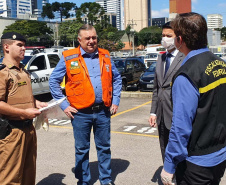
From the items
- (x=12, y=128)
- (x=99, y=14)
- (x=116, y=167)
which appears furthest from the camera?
(x=99, y=14)

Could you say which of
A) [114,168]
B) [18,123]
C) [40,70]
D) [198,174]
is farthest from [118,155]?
[40,70]

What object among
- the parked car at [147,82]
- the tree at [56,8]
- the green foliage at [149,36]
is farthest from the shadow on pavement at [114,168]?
the green foliage at [149,36]

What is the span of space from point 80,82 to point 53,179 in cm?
159

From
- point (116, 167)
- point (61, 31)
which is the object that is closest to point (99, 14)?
point (61, 31)

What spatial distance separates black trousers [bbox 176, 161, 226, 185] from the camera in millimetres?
2230

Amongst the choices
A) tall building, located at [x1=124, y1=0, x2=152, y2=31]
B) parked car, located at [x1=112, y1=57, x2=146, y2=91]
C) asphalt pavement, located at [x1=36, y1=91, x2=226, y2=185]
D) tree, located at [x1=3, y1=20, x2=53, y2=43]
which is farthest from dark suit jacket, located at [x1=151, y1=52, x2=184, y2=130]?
tall building, located at [x1=124, y1=0, x2=152, y2=31]

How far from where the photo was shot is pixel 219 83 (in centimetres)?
221

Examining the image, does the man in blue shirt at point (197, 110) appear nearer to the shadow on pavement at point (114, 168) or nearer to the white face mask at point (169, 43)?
the white face mask at point (169, 43)

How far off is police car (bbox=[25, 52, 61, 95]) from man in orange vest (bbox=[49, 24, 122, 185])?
7656 millimetres

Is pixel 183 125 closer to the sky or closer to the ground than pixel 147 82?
closer to the sky

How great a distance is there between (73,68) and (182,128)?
2177 mm

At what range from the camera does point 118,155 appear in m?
5.64

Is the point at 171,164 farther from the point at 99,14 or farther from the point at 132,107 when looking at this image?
the point at 99,14

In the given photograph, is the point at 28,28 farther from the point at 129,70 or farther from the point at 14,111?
the point at 14,111
